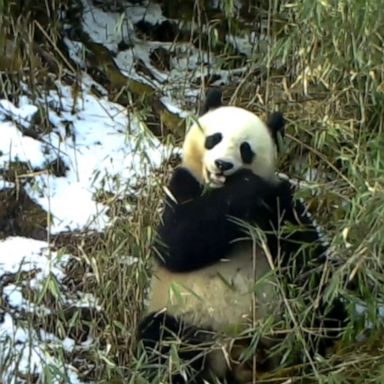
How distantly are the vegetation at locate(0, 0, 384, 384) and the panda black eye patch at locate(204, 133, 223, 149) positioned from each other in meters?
0.31

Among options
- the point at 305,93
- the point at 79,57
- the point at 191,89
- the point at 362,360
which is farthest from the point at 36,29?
the point at 362,360

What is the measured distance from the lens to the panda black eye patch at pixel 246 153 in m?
3.66

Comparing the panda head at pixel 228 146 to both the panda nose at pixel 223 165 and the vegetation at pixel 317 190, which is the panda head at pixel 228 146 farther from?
the vegetation at pixel 317 190

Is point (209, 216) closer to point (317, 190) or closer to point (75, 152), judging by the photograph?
point (317, 190)

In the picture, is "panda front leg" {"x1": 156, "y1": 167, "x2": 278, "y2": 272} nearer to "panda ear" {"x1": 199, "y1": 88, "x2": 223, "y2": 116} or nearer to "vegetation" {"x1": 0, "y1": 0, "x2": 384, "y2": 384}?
"vegetation" {"x1": 0, "y1": 0, "x2": 384, "y2": 384}

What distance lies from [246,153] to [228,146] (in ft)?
0.23

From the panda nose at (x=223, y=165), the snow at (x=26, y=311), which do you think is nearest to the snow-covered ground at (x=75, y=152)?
the snow at (x=26, y=311)

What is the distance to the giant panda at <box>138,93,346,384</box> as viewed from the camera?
11.8 feet

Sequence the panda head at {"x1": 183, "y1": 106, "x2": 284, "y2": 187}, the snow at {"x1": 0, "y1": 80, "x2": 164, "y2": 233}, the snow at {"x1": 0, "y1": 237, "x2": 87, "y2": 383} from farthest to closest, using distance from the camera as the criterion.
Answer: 1. the snow at {"x1": 0, "y1": 80, "x2": 164, "y2": 233}
2. the panda head at {"x1": 183, "y1": 106, "x2": 284, "y2": 187}
3. the snow at {"x1": 0, "y1": 237, "x2": 87, "y2": 383}

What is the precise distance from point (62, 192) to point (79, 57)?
879 mm

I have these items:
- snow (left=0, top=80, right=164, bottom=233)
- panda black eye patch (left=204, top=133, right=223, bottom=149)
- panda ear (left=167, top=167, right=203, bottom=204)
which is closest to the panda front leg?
panda ear (left=167, top=167, right=203, bottom=204)

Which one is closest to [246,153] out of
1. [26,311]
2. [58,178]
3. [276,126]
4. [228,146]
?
[228,146]

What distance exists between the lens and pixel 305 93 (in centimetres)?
423

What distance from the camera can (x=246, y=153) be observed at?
3.67 meters
